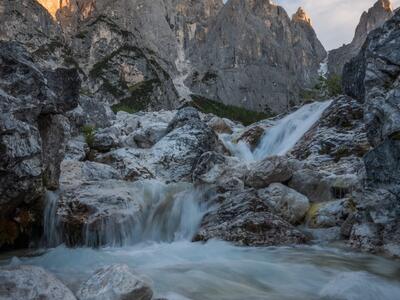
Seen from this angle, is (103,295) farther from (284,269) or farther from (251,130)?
(251,130)

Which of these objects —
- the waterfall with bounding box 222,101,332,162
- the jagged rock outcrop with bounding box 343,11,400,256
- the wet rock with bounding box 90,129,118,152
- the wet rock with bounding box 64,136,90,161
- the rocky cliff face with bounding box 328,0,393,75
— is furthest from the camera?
the rocky cliff face with bounding box 328,0,393,75

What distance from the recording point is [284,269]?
8352 millimetres

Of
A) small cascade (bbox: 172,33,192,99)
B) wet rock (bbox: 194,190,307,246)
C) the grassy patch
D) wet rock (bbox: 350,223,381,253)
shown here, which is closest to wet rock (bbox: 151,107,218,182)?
wet rock (bbox: 194,190,307,246)

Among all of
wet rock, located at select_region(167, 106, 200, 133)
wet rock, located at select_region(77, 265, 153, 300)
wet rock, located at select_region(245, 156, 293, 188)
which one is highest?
wet rock, located at select_region(167, 106, 200, 133)

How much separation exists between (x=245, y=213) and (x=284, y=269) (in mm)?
2714

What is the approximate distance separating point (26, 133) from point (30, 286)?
4260mm

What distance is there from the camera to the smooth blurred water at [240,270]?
22.2ft

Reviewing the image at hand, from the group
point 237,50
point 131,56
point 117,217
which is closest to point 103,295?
point 117,217

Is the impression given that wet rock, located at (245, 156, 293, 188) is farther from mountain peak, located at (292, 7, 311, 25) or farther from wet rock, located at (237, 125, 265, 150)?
mountain peak, located at (292, 7, 311, 25)

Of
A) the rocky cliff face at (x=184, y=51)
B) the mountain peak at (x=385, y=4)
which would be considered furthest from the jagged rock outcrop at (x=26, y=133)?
the mountain peak at (x=385, y=4)

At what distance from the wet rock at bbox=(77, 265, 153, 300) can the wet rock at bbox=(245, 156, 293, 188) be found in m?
7.42

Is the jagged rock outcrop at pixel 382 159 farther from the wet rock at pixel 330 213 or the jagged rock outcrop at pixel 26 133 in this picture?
the jagged rock outcrop at pixel 26 133

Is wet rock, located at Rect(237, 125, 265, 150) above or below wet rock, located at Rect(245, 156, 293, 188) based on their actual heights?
above

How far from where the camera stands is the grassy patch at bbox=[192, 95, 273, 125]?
10219 cm
